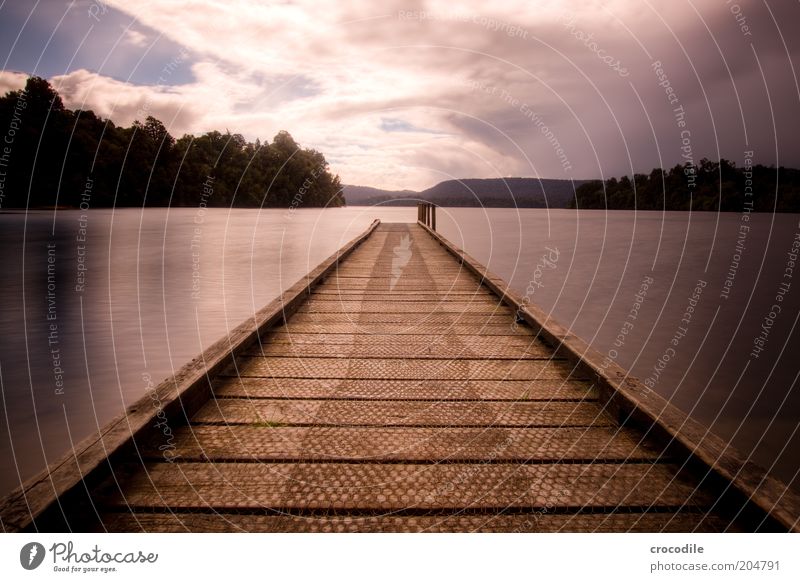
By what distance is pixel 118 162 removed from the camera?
6000 cm

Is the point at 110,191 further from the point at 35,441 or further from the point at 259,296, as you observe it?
the point at 35,441

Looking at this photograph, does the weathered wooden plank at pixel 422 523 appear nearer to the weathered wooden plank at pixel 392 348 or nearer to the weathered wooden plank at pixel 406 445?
the weathered wooden plank at pixel 406 445

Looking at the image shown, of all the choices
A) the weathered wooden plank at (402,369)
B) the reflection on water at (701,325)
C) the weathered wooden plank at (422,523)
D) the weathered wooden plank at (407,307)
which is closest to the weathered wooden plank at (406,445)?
the weathered wooden plank at (422,523)

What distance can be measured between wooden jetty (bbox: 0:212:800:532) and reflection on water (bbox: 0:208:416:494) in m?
2.54

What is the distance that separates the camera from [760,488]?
6.64ft

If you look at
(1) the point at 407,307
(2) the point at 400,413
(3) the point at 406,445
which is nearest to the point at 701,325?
(1) the point at 407,307

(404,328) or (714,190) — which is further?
(714,190)

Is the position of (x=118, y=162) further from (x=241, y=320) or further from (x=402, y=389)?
(x=402, y=389)

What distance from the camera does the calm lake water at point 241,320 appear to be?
5.30m

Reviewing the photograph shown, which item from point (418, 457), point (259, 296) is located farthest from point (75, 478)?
point (259, 296)

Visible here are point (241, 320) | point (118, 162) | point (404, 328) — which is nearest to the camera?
point (404, 328)

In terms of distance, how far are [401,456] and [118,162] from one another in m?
71.7

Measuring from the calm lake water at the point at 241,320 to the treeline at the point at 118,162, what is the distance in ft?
37.9
